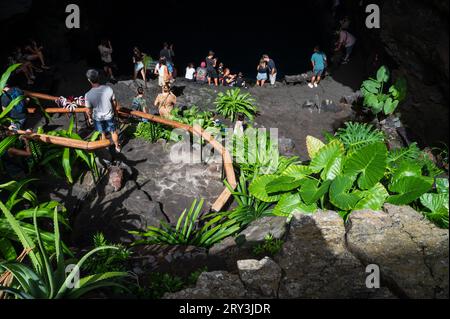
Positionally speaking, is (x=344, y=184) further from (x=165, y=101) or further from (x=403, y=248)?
(x=165, y=101)

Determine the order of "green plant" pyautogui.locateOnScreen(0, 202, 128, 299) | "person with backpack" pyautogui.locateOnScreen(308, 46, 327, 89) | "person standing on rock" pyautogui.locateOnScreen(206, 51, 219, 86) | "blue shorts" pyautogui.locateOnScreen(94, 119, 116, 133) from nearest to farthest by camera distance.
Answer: "green plant" pyautogui.locateOnScreen(0, 202, 128, 299) → "blue shorts" pyautogui.locateOnScreen(94, 119, 116, 133) → "person standing on rock" pyautogui.locateOnScreen(206, 51, 219, 86) → "person with backpack" pyautogui.locateOnScreen(308, 46, 327, 89)

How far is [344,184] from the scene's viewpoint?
5090 millimetres

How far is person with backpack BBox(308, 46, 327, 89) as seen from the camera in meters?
11.7

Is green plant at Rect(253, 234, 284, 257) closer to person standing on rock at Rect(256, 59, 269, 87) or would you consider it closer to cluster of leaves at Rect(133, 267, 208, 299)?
cluster of leaves at Rect(133, 267, 208, 299)

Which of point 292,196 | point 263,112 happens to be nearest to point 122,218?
point 292,196

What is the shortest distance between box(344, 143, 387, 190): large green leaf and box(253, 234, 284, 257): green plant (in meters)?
1.55

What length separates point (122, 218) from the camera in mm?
6039

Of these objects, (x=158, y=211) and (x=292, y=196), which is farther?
(x=158, y=211)

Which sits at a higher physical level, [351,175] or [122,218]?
[351,175]

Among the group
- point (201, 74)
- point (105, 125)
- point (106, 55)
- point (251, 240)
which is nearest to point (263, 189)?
point (251, 240)

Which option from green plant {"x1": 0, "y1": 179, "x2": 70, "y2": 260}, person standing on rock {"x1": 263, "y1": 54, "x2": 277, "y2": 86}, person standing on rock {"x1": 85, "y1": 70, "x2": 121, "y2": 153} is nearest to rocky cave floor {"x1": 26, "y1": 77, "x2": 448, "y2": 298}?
person standing on rock {"x1": 85, "y1": 70, "x2": 121, "y2": 153}

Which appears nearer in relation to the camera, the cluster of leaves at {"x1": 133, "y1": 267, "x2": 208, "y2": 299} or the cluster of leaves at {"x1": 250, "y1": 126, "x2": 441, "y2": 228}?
the cluster of leaves at {"x1": 133, "y1": 267, "x2": 208, "y2": 299}

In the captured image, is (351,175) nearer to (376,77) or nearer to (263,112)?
(263,112)
